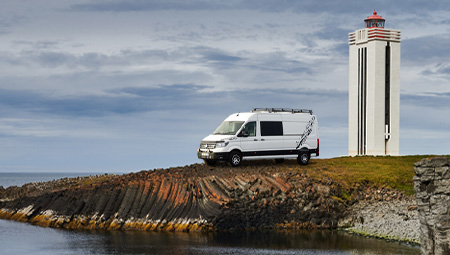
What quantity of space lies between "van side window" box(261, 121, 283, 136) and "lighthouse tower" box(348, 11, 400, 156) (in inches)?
1020

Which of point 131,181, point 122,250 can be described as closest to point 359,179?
point 131,181

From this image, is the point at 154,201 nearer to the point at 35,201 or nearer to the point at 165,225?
the point at 165,225

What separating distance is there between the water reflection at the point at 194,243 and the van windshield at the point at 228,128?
7319 mm

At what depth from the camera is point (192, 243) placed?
75.3 ft

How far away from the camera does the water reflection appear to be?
2144 cm

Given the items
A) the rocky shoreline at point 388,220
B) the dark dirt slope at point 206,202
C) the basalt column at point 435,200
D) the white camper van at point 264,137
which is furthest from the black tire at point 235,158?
the basalt column at point 435,200

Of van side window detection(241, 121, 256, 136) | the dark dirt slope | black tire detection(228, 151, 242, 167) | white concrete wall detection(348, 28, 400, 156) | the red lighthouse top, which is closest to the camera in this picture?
the dark dirt slope

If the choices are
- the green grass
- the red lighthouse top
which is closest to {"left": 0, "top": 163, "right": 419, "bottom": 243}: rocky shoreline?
the green grass

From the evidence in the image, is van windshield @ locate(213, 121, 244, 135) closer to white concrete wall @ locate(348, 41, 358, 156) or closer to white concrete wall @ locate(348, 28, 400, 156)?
white concrete wall @ locate(348, 28, 400, 156)

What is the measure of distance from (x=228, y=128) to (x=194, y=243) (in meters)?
10.0

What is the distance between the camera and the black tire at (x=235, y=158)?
30788mm

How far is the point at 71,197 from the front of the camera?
29.6 meters

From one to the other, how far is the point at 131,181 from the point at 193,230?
548 cm

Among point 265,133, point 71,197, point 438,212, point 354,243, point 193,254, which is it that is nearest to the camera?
point 438,212
